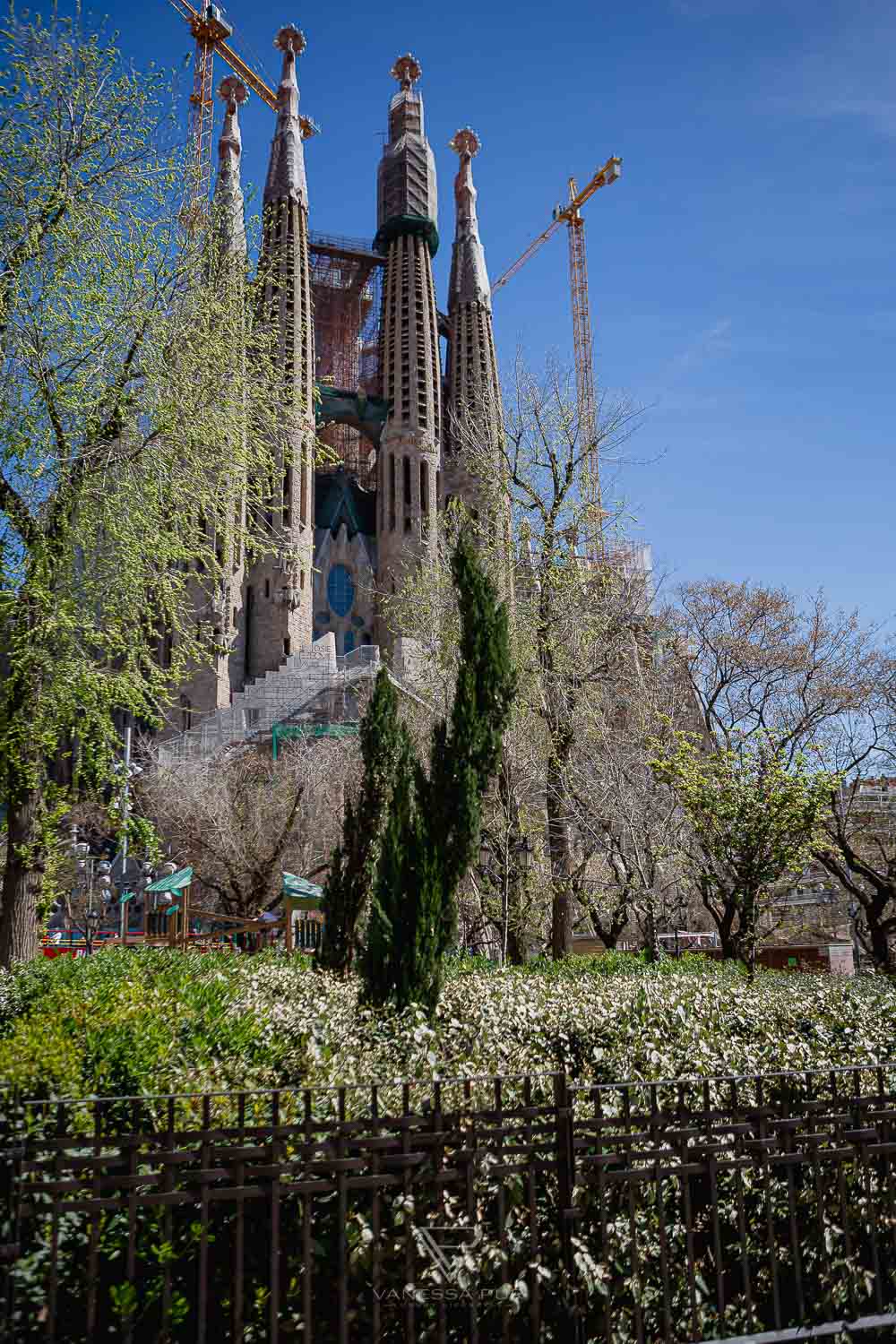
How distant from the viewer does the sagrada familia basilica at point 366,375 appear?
57125 millimetres

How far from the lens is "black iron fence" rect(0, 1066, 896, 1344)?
9.50ft

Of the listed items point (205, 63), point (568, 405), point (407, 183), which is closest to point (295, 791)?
point (568, 405)

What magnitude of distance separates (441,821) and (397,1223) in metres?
4.73

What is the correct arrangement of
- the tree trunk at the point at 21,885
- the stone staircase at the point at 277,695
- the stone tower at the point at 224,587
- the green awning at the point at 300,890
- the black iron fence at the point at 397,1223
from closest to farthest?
the black iron fence at the point at 397,1223
the tree trunk at the point at 21,885
the stone tower at the point at 224,587
the green awning at the point at 300,890
the stone staircase at the point at 277,695

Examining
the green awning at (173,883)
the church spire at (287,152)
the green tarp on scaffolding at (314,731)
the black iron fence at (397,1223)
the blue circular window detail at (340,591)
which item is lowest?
the black iron fence at (397,1223)

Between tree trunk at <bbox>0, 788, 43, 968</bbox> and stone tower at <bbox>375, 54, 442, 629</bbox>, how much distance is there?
172ft

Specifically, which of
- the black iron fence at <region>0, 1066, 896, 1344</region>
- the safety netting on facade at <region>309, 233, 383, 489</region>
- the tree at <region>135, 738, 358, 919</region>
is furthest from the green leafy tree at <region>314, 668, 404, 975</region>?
the safety netting on facade at <region>309, 233, 383, 489</region>

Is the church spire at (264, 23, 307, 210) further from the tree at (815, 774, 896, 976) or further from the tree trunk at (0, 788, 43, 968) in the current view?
the tree trunk at (0, 788, 43, 968)

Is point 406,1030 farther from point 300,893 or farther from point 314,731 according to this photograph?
point 314,731

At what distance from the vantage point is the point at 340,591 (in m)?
68.1

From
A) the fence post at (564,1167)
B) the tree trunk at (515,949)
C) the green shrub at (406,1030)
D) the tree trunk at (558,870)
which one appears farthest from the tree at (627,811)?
the fence post at (564,1167)

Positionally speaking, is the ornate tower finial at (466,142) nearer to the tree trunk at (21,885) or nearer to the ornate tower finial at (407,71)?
the ornate tower finial at (407,71)

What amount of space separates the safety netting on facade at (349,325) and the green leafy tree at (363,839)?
214 feet

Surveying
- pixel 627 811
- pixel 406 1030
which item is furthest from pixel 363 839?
pixel 627 811
